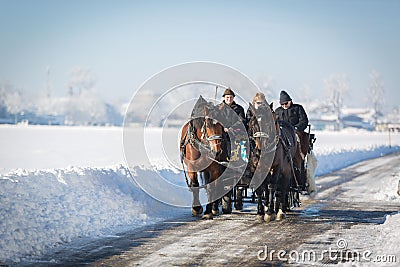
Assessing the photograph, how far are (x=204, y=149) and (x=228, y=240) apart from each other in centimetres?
238

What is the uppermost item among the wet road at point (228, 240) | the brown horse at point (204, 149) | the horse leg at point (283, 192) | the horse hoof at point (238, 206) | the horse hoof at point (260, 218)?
the brown horse at point (204, 149)

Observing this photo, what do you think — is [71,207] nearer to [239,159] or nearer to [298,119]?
[239,159]

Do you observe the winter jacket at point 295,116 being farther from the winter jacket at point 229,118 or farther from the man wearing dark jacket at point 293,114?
the winter jacket at point 229,118

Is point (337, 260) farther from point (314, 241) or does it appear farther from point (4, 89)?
point (4, 89)

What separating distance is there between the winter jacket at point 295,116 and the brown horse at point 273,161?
1.60m

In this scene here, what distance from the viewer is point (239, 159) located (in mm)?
11070

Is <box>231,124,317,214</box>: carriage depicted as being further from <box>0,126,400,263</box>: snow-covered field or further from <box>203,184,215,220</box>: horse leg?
<box>0,126,400,263</box>: snow-covered field

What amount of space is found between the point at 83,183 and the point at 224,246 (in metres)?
4.28

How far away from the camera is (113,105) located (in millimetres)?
138000

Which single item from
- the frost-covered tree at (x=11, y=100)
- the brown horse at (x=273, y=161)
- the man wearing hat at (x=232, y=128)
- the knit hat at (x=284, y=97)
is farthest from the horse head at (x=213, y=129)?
the frost-covered tree at (x=11, y=100)

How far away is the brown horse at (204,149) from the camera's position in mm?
10641

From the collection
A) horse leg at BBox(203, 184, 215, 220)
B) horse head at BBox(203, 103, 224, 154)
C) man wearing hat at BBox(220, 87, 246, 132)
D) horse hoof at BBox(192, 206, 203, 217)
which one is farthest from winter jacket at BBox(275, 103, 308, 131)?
horse hoof at BBox(192, 206, 203, 217)

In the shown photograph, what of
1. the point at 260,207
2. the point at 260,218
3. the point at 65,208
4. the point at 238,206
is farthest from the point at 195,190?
the point at 65,208

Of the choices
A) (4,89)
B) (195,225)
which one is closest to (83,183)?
(195,225)
